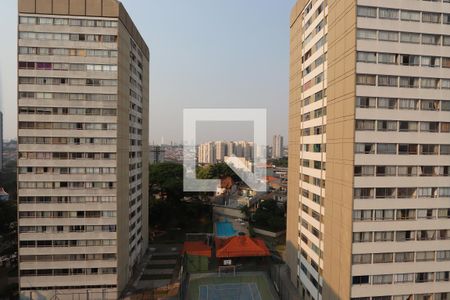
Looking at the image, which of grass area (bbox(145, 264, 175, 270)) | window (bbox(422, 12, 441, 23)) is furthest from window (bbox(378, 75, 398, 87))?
grass area (bbox(145, 264, 175, 270))

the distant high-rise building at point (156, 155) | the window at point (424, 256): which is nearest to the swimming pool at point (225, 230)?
the window at point (424, 256)

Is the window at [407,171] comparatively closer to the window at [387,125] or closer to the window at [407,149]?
the window at [407,149]

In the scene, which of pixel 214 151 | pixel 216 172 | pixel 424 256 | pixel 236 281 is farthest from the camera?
pixel 214 151

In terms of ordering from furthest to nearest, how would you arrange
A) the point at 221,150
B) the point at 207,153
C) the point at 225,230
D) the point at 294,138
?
1. the point at 207,153
2. the point at 221,150
3. the point at 225,230
4. the point at 294,138

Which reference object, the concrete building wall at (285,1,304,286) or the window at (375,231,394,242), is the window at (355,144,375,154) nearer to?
the window at (375,231,394,242)

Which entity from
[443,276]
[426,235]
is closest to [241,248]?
[426,235]

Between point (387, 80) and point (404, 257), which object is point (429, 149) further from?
point (404, 257)
